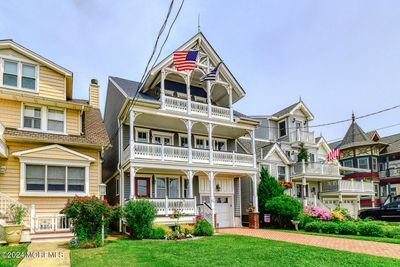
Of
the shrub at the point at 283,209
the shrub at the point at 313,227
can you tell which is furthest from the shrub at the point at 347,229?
the shrub at the point at 283,209

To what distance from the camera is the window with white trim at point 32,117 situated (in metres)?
16.5

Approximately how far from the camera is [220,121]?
21.4 m

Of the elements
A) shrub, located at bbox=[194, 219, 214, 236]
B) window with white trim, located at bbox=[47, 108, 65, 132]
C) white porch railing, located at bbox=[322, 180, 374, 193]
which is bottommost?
shrub, located at bbox=[194, 219, 214, 236]

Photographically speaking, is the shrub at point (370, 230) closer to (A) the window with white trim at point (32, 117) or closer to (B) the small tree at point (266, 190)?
(B) the small tree at point (266, 190)

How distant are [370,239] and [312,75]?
973cm

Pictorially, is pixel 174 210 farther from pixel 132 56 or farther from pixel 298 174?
pixel 298 174

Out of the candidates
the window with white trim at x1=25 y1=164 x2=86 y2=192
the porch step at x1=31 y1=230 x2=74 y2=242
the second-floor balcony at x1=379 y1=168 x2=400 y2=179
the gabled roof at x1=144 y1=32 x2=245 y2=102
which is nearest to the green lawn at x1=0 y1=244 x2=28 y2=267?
the porch step at x1=31 y1=230 x2=74 y2=242

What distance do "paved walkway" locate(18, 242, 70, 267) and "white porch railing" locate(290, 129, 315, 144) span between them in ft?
74.5

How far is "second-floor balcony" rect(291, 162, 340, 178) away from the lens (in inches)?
1101

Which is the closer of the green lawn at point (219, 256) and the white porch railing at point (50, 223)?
the green lawn at point (219, 256)

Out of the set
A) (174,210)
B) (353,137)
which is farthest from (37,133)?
(353,137)

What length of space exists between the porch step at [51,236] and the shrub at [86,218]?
1.89 meters

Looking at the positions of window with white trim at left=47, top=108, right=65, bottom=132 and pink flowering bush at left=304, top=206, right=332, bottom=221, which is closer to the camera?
window with white trim at left=47, top=108, right=65, bottom=132

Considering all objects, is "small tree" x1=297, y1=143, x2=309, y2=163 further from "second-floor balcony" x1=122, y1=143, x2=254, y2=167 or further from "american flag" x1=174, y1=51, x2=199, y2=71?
"american flag" x1=174, y1=51, x2=199, y2=71
